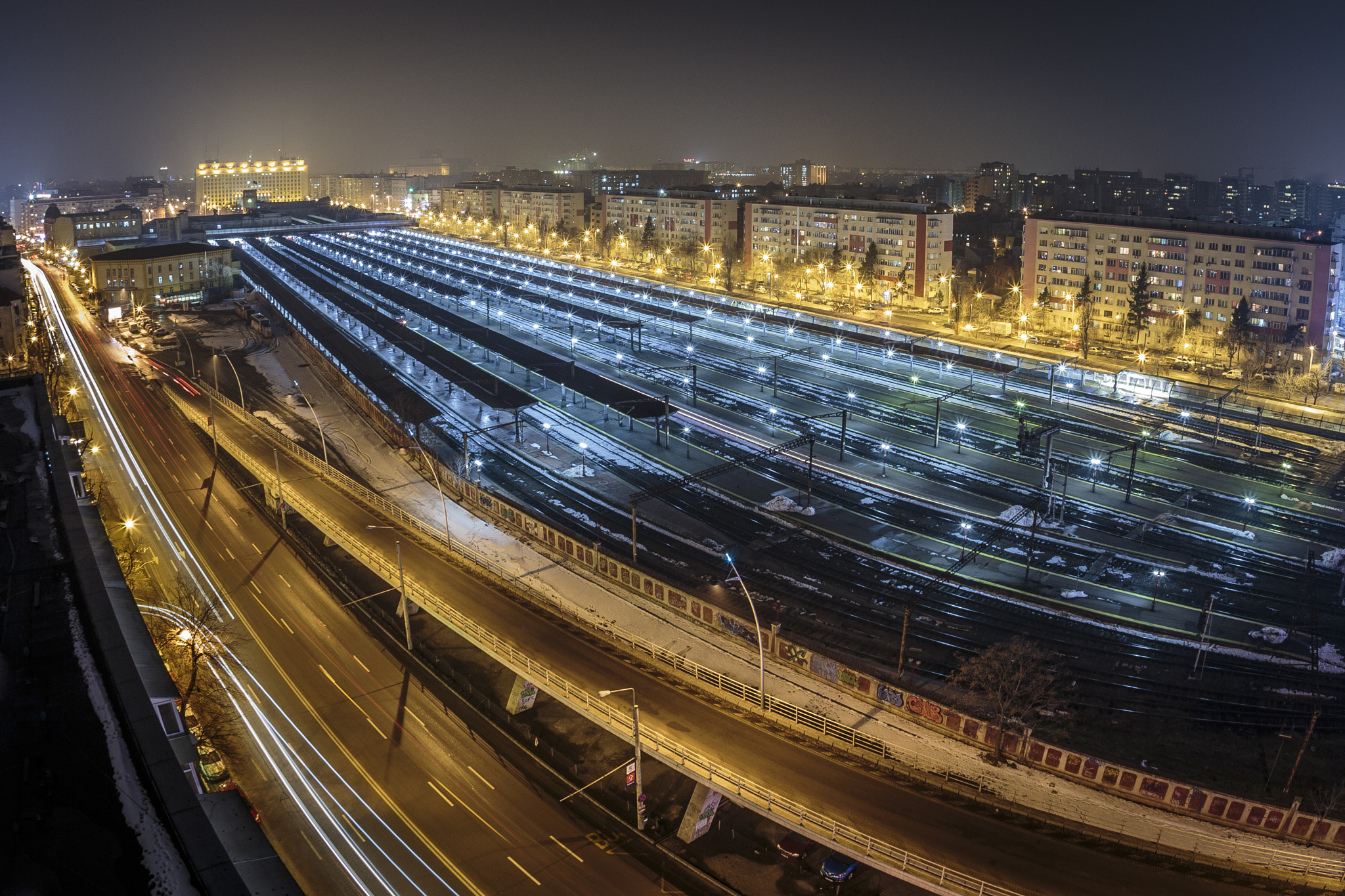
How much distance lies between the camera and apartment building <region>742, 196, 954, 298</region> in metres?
82.3

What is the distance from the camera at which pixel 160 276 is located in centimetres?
8550

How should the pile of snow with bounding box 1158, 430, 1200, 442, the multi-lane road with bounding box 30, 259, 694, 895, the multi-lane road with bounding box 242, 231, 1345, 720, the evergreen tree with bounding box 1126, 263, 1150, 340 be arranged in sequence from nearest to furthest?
the multi-lane road with bounding box 30, 259, 694, 895
the multi-lane road with bounding box 242, 231, 1345, 720
the pile of snow with bounding box 1158, 430, 1200, 442
the evergreen tree with bounding box 1126, 263, 1150, 340

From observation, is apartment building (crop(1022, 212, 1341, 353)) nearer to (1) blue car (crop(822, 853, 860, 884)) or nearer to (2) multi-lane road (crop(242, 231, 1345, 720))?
(2) multi-lane road (crop(242, 231, 1345, 720))

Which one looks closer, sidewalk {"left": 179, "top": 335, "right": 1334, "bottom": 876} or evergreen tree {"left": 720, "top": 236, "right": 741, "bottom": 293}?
sidewalk {"left": 179, "top": 335, "right": 1334, "bottom": 876}

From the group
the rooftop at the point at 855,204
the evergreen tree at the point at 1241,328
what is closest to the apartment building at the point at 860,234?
the rooftop at the point at 855,204

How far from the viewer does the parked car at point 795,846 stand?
20.1 meters

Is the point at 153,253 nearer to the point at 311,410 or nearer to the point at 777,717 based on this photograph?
the point at 311,410

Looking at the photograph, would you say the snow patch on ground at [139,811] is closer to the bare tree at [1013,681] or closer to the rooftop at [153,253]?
the bare tree at [1013,681]

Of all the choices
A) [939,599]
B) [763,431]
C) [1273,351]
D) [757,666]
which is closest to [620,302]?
[763,431]

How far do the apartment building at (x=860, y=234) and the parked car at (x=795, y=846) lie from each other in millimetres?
68580

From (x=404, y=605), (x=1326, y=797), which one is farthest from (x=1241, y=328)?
(x=404, y=605)

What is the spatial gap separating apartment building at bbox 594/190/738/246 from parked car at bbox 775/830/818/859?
3565 inches

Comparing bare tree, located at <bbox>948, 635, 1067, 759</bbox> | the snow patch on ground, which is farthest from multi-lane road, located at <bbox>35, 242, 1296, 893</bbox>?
the snow patch on ground

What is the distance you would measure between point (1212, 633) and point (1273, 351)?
3673 centimetres
